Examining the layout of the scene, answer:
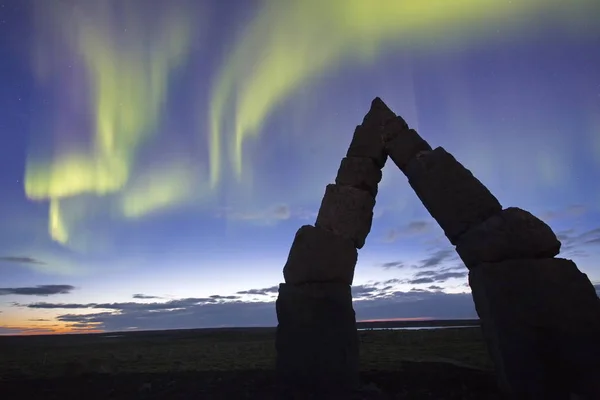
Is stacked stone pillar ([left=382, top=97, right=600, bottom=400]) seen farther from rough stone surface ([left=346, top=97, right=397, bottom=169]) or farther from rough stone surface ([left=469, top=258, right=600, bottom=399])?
rough stone surface ([left=346, top=97, right=397, bottom=169])

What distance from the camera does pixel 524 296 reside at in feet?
24.2

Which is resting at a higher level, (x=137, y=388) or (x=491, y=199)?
(x=491, y=199)

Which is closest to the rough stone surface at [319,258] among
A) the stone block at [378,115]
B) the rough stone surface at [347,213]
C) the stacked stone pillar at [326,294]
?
the stacked stone pillar at [326,294]

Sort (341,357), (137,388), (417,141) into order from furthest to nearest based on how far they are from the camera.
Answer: (417,141)
(137,388)
(341,357)

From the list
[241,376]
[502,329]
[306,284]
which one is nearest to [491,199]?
[502,329]

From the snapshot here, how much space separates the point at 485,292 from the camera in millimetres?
7738

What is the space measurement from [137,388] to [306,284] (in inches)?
171

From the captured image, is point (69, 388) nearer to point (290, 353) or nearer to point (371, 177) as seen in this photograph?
point (290, 353)

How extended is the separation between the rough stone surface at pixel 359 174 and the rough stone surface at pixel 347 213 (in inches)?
7.4

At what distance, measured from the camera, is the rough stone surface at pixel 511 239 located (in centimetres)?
764

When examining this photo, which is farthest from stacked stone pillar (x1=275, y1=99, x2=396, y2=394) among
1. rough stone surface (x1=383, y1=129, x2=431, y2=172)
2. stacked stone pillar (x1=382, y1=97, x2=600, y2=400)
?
stacked stone pillar (x1=382, y1=97, x2=600, y2=400)

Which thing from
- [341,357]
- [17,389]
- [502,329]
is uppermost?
[502,329]

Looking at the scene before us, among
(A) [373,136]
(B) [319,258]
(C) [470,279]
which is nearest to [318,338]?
(B) [319,258]

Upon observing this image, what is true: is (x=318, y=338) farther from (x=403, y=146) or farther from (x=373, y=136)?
(x=373, y=136)
